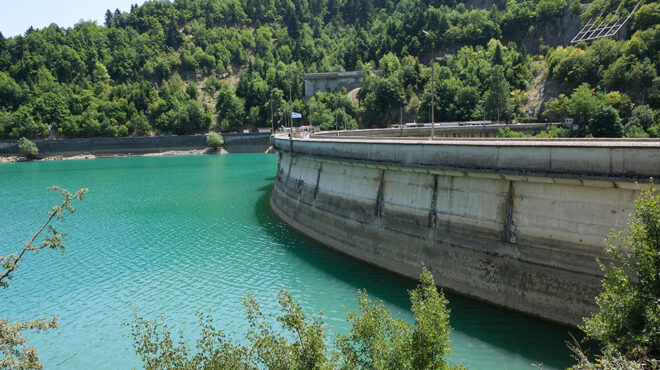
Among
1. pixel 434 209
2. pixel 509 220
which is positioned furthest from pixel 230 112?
pixel 509 220

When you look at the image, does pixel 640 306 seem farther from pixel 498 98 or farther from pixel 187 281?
pixel 498 98

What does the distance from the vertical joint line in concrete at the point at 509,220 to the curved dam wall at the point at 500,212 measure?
0.05 meters

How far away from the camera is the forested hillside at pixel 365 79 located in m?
76.6

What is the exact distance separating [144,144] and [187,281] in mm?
119512

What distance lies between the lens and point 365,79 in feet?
435

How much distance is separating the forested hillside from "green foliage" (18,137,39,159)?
15.0 meters

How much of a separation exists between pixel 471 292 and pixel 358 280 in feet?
23.6

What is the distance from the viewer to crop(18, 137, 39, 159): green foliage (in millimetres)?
123250

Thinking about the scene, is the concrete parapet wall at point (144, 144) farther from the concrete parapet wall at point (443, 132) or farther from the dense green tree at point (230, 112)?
the concrete parapet wall at point (443, 132)

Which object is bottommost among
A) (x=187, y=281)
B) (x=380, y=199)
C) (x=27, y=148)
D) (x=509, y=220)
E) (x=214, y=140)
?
(x=187, y=281)

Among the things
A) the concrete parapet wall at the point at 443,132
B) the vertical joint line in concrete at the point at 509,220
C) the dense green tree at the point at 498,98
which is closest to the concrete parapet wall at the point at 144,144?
the dense green tree at the point at 498,98

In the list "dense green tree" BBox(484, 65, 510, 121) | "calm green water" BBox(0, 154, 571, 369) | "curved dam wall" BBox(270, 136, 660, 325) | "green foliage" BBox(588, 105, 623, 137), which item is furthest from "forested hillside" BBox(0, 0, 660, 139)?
"calm green water" BBox(0, 154, 571, 369)

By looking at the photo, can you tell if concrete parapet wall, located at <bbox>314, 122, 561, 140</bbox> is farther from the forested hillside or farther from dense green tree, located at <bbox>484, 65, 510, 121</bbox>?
dense green tree, located at <bbox>484, 65, 510, 121</bbox>

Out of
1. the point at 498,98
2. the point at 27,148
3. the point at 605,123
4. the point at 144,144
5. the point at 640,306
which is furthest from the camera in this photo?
the point at 144,144
